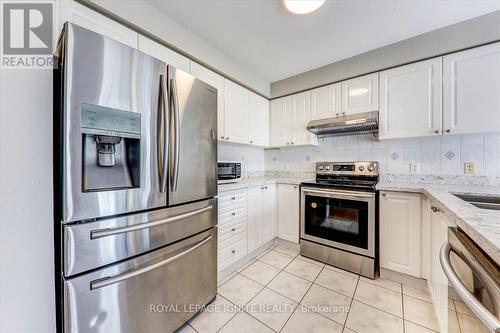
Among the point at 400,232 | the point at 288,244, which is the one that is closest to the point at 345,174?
the point at 400,232

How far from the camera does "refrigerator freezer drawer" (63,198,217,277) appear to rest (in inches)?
34.6

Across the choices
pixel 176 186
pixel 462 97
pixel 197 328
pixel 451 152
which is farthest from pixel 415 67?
pixel 197 328

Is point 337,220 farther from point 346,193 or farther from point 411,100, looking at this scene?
point 411,100

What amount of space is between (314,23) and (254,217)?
206 centimetres

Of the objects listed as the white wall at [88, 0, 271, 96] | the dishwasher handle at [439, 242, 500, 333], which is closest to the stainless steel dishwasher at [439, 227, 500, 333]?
A: the dishwasher handle at [439, 242, 500, 333]

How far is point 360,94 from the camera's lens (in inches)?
89.7

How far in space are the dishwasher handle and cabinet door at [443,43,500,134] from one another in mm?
1535

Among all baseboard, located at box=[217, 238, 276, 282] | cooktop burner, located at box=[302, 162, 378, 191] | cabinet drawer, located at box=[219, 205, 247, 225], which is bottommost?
baseboard, located at box=[217, 238, 276, 282]

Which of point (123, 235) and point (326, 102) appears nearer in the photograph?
point (123, 235)

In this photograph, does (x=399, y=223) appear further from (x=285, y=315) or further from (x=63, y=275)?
(x=63, y=275)

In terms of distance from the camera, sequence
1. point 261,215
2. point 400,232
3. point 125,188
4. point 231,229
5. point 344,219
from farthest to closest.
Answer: point 261,215
point 344,219
point 231,229
point 400,232
point 125,188

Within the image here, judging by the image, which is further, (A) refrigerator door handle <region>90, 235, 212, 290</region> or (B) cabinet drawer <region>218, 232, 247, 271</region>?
(B) cabinet drawer <region>218, 232, 247, 271</region>

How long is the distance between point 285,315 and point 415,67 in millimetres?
2629
